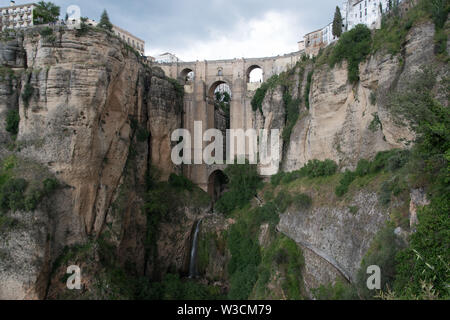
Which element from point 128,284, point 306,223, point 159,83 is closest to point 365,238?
point 306,223

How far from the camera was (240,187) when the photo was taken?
25.4 metres

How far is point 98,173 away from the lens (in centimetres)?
1941

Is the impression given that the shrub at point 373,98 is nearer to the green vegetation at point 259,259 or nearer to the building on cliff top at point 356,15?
the green vegetation at point 259,259

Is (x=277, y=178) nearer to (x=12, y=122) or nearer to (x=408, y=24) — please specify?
(x=408, y=24)

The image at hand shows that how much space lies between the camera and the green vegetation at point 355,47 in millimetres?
17472

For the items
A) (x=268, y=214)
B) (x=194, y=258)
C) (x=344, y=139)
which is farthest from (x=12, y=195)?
(x=344, y=139)

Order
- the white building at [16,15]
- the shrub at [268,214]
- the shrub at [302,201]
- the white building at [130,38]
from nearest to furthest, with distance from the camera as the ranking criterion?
the shrub at [302,201] < the shrub at [268,214] < the white building at [16,15] < the white building at [130,38]

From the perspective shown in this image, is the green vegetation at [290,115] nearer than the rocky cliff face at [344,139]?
No

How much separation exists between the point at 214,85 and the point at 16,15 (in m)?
24.4

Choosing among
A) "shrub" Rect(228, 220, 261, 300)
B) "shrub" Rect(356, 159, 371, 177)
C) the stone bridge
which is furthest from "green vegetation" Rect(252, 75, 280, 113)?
"shrub" Rect(356, 159, 371, 177)

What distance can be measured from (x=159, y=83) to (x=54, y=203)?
12.3 meters

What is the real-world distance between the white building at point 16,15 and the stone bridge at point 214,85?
20038mm

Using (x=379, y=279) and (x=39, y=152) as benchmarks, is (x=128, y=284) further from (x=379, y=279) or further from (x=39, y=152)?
(x=379, y=279)

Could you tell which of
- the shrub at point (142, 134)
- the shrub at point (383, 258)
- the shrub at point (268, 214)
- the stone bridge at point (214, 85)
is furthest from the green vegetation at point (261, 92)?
the shrub at point (383, 258)
